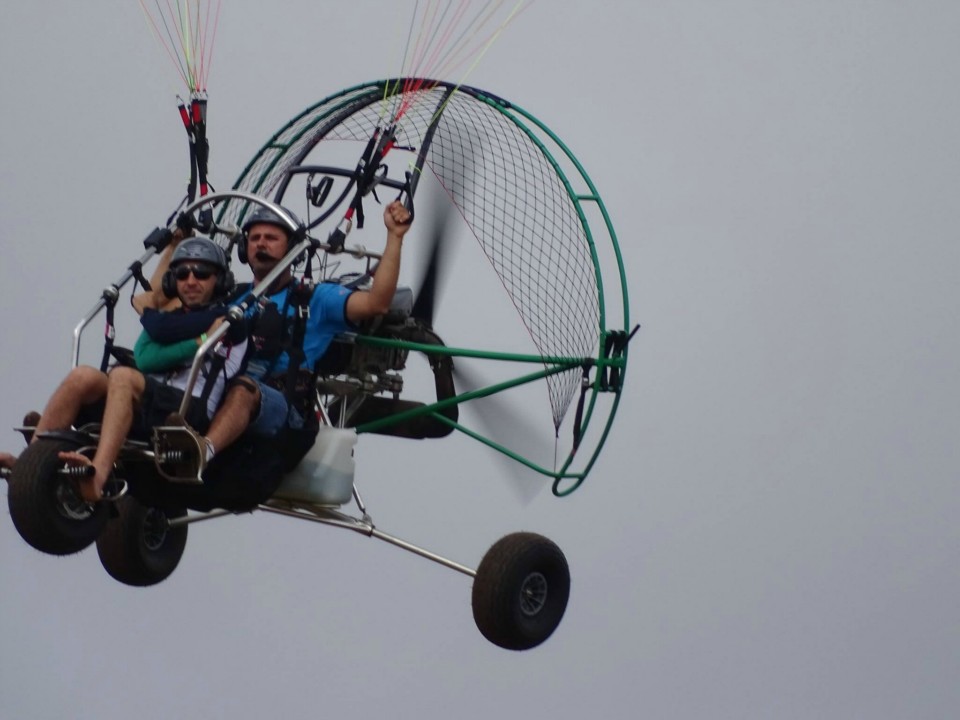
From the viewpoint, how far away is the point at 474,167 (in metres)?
9.49

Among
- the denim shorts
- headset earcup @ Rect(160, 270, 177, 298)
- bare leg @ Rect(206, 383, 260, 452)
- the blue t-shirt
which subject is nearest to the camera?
bare leg @ Rect(206, 383, 260, 452)

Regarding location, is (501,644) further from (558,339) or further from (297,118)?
(297,118)

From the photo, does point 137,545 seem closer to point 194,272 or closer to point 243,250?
point 243,250

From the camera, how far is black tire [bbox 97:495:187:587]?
9.67 m

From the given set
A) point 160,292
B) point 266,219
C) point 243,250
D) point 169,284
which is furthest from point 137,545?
point 266,219

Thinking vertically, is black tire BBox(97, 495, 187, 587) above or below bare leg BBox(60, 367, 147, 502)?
below

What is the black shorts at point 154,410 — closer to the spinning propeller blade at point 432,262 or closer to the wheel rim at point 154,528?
the spinning propeller blade at point 432,262

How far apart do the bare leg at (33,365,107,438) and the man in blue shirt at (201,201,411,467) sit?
19.1 inches

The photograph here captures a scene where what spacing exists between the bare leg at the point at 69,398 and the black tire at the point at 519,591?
2.14m

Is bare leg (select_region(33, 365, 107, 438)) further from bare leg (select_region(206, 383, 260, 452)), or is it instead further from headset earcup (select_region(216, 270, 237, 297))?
headset earcup (select_region(216, 270, 237, 297))

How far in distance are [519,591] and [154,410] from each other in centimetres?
209

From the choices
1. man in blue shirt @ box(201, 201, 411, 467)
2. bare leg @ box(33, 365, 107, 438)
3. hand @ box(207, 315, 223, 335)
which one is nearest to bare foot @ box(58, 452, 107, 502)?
bare leg @ box(33, 365, 107, 438)

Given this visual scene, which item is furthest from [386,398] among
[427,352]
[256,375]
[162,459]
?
[162,459]

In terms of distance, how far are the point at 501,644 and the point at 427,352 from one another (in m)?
1.35
